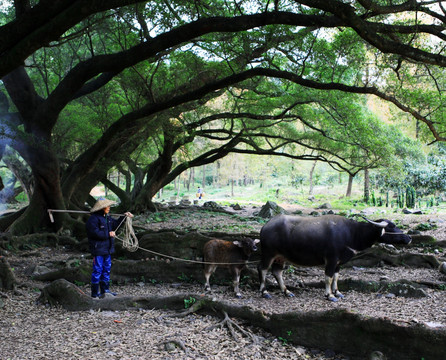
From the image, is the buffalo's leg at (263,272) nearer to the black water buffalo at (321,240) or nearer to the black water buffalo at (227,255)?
the black water buffalo at (321,240)

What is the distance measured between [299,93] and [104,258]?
9426mm

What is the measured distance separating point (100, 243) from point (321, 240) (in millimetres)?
3637

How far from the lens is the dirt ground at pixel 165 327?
14.6ft

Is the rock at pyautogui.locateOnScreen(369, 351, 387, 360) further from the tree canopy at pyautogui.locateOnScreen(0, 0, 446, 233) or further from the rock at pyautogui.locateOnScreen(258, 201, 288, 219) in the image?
the rock at pyautogui.locateOnScreen(258, 201, 288, 219)

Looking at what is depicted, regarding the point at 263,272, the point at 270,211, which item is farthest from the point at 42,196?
the point at 270,211

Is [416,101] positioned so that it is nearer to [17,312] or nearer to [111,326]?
[111,326]

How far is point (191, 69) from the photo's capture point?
492 inches

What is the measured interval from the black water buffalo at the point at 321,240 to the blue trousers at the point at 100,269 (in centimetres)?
260

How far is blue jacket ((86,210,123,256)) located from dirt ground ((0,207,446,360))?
3.37ft

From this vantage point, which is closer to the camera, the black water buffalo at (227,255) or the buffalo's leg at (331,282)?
the buffalo's leg at (331,282)

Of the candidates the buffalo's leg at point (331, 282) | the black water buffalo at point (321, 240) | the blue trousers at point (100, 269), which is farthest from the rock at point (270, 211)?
the blue trousers at point (100, 269)

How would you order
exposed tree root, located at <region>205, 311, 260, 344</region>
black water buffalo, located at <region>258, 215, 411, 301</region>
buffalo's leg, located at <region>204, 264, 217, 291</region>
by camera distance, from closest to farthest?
exposed tree root, located at <region>205, 311, 260, 344</region> < black water buffalo, located at <region>258, 215, 411, 301</region> < buffalo's leg, located at <region>204, 264, 217, 291</region>

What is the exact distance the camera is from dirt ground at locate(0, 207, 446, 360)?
444 cm

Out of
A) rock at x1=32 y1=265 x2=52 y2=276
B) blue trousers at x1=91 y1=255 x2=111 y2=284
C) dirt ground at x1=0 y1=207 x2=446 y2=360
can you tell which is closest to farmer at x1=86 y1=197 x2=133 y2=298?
blue trousers at x1=91 y1=255 x2=111 y2=284
